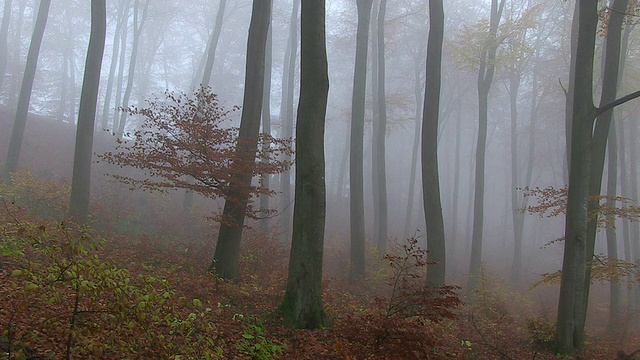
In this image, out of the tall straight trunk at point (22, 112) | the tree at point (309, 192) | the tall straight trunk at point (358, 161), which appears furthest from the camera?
the tall straight trunk at point (22, 112)

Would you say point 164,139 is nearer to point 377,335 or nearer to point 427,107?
point 377,335

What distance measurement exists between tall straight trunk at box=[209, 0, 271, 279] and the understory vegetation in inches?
20.9

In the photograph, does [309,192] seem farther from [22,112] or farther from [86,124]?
[22,112]

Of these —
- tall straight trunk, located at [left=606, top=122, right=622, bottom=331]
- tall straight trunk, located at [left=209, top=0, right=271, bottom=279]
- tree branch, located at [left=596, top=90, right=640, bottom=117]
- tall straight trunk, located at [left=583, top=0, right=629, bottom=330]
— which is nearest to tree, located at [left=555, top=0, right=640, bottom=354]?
tree branch, located at [left=596, top=90, right=640, bottom=117]

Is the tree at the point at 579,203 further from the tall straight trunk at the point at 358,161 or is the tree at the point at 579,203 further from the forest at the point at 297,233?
the tall straight trunk at the point at 358,161

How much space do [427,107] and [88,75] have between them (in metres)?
9.19

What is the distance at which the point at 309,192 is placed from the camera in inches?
239

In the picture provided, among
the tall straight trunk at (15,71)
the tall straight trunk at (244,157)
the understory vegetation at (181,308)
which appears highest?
the tall straight trunk at (15,71)

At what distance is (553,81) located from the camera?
2083cm

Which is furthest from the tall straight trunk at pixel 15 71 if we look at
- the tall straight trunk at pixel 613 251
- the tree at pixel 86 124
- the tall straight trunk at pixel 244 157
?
the tall straight trunk at pixel 613 251

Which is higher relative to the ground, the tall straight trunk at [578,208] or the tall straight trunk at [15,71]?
the tall straight trunk at [15,71]

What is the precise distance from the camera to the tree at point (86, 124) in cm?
1057

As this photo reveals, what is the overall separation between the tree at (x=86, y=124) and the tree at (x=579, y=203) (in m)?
11.4

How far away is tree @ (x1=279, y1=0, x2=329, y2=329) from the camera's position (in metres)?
5.91
